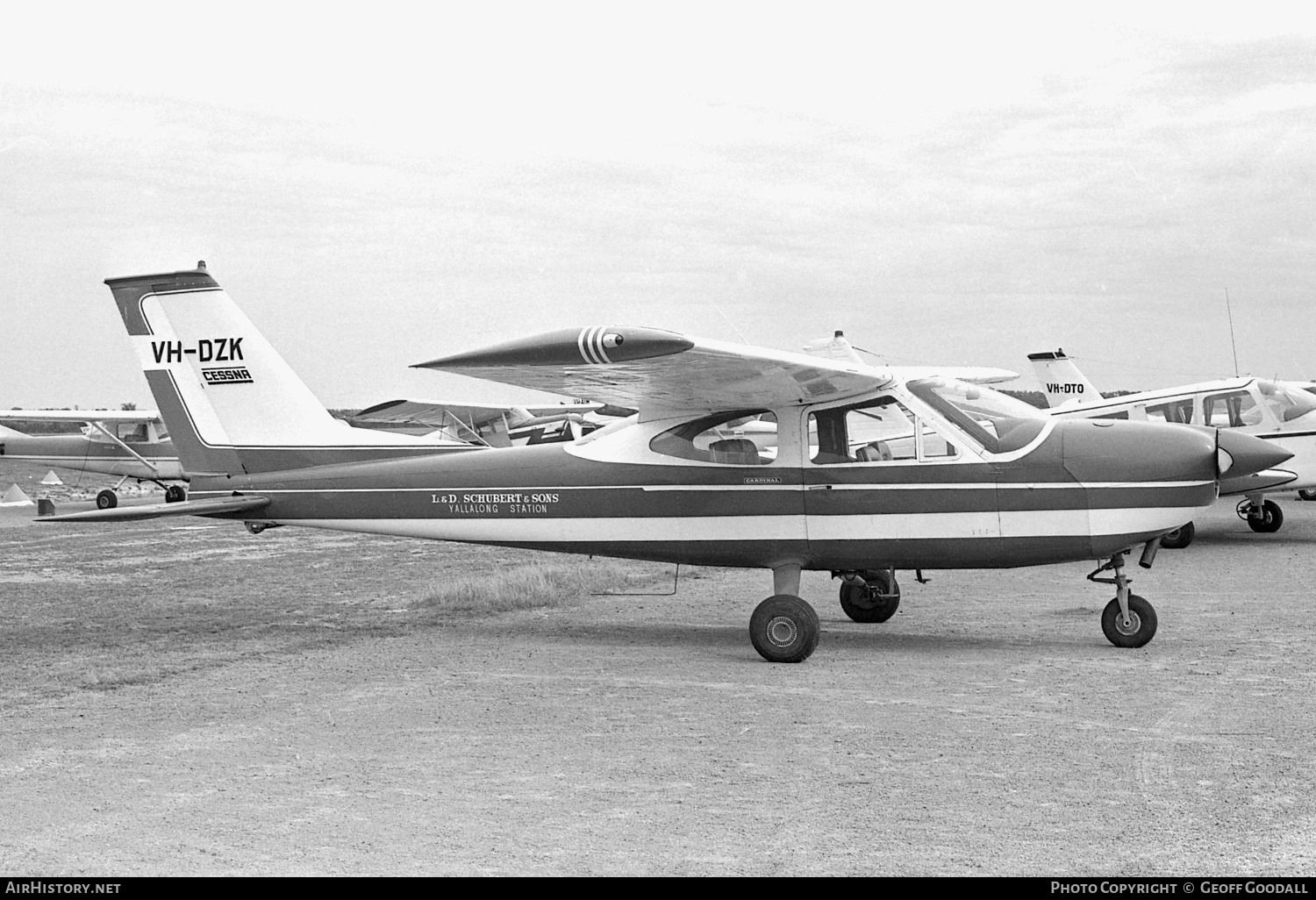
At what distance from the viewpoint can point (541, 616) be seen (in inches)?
447

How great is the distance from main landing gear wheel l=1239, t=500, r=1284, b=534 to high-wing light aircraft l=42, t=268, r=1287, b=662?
11.2 m

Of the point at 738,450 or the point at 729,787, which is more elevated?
the point at 738,450

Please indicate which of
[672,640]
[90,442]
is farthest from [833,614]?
[90,442]

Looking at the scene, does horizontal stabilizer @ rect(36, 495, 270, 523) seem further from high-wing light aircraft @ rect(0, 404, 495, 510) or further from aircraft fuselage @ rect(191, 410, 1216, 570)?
high-wing light aircraft @ rect(0, 404, 495, 510)

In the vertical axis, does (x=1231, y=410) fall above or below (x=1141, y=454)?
above

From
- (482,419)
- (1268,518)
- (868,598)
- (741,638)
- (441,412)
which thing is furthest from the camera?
(482,419)

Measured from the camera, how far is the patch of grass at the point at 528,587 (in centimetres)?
1191

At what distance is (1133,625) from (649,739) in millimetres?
4255

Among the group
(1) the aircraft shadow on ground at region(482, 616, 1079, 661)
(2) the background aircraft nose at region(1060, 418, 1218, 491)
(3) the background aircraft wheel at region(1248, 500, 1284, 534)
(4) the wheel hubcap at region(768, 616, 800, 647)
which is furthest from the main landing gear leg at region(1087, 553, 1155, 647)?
(3) the background aircraft wheel at region(1248, 500, 1284, 534)

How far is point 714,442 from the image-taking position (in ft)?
32.7

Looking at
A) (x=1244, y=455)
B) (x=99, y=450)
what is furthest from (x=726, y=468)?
(x=99, y=450)

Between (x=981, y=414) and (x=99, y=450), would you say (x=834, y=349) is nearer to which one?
(x=981, y=414)

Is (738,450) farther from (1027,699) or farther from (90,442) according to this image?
(90,442)

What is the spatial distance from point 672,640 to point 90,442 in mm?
30096
